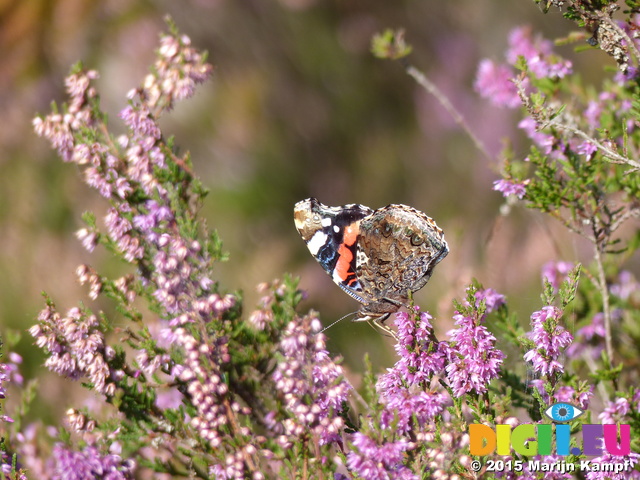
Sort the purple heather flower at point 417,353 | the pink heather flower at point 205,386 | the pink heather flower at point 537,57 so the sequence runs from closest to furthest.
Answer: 1. the purple heather flower at point 417,353
2. the pink heather flower at point 205,386
3. the pink heather flower at point 537,57

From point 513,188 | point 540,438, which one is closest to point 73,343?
point 540,438

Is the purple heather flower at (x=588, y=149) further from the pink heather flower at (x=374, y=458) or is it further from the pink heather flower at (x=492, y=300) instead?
the pink heather flower at (x=374, y=458)

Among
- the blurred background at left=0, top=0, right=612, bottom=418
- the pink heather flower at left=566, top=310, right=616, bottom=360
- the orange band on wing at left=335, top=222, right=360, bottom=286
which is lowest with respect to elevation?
the pink heather flower at left=566, top=310, right=616, bottom=360

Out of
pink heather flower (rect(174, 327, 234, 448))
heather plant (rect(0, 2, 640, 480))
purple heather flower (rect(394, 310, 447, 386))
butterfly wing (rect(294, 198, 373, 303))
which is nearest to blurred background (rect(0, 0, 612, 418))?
butterfly wing (rect(294, 198, 373, 303))

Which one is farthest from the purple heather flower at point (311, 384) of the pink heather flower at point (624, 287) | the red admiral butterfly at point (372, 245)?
the pink heather flower at point (624, 287)

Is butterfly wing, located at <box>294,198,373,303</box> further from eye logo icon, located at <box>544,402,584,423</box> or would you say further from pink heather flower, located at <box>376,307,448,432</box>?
eye logo icon, located at <box>544,402,584,423</box>

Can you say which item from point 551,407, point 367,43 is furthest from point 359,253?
point 367,43
